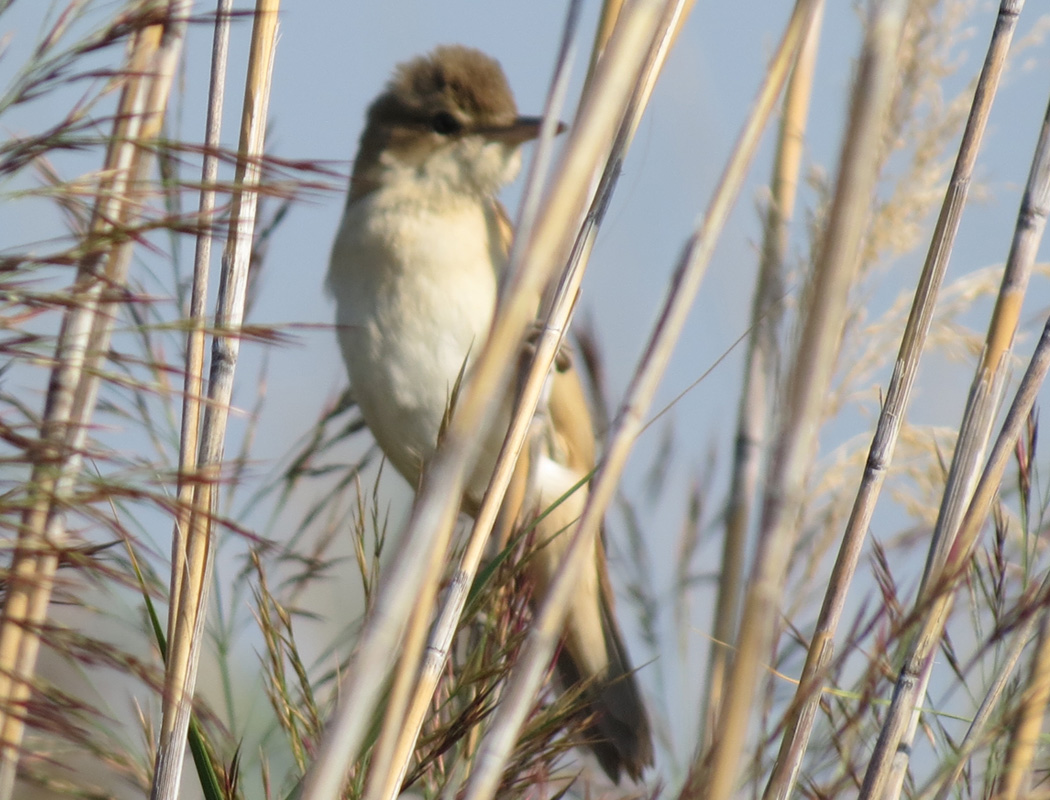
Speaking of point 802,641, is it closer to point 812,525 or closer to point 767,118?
point 812,525

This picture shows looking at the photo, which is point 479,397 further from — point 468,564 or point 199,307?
point 199,307

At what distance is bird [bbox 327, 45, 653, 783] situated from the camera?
2396mm

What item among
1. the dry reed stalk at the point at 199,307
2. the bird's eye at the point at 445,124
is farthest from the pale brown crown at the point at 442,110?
the dry reed stalk at the point at 199,307

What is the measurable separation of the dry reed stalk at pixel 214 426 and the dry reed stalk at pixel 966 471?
0.53 metres

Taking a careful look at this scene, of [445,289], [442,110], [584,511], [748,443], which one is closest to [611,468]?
[584,511]

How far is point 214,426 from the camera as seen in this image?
1027 mm

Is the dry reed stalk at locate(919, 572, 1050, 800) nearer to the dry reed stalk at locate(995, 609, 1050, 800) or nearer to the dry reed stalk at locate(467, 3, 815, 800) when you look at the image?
the dry reed stalk at locate(995, 609, 1050, 800)

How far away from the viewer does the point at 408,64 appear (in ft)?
9.02

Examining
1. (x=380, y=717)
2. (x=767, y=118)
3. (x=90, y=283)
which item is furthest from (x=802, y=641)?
(x=90, y=283)

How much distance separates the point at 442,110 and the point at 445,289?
0.43 meters

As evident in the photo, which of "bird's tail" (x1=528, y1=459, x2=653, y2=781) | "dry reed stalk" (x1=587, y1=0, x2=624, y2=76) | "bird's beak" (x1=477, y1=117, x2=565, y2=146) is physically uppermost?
"bird's beak" (x1=477, y1=117, x2=565, y2=146)

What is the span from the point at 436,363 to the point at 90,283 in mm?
1654

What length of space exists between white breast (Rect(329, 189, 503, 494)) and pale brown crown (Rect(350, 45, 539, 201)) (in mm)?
177

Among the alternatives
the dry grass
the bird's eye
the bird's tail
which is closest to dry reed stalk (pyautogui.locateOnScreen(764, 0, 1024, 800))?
the dry grass
